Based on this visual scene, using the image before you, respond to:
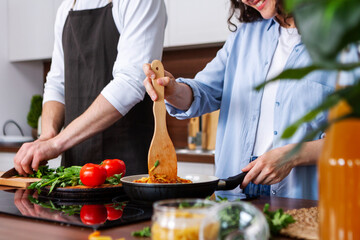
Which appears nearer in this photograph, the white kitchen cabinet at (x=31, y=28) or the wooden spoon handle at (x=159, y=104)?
the wooden spoon handle at (x=159, y=104)

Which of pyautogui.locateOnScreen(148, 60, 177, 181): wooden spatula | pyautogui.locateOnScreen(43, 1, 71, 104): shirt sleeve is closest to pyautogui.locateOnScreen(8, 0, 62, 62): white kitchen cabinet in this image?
pyautogui.locateOnScreen(43, 1, 71, 104): shirt sleeve

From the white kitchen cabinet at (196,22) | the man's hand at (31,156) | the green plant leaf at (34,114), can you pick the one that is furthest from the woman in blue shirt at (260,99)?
the green plant leaf at (34,114)

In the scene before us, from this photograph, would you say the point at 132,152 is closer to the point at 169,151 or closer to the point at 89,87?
the point at 89,87

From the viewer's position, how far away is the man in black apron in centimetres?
187

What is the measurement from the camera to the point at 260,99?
1.53 m

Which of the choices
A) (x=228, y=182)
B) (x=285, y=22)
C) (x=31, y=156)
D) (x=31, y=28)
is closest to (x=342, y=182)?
(x=228, y=182)

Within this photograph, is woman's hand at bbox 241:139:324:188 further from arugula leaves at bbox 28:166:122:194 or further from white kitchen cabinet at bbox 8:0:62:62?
white kitchen cabinet at bbox 8:0:62:62

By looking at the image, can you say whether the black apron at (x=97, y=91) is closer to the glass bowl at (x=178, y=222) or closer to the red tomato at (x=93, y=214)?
the red tomato at (x=93, y=214)

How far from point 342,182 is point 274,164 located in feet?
2.30

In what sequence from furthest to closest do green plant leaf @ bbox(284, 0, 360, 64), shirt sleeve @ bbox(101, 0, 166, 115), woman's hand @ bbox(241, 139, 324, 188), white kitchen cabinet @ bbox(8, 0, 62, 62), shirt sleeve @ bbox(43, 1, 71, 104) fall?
1. white kitchen cabinet @ bbox(8, 0, 62, 62)
2. shirt sleeve @ bbox(43, 1, 71, 104)
3. shirt sleeve @ bbox(101, 0, 166, 115)
4. woman's hand @ bbox(241, 139, 324, 188)
5. green plant leaf @ bbox(284, 0, 360, 64)

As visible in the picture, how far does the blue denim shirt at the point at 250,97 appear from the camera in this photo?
1427mm

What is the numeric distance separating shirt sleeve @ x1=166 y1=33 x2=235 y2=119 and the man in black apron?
1.12 feet

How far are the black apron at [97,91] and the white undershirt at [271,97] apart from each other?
0.56 meters

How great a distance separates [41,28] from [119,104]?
221 cm
